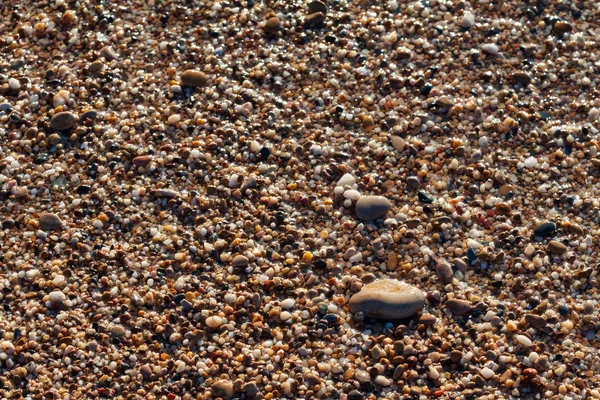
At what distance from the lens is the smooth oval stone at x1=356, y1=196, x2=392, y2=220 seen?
4.18 meters

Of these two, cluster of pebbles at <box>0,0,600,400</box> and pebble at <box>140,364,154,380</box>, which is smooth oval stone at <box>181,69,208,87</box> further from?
pebble at <box>140,364,154,380</box>

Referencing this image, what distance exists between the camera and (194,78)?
15.3ft

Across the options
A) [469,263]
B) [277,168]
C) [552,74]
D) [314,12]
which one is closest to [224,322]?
[277,168]

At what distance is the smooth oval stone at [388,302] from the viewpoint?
3830 mm

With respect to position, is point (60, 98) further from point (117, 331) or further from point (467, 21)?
point (467, 21)

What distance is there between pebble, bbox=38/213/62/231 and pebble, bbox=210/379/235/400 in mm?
1258

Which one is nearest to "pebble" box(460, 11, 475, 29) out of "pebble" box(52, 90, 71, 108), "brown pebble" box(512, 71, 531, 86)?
"brown pebble" box(512, 71, 531, 86)

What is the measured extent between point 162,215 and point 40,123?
3.27ft

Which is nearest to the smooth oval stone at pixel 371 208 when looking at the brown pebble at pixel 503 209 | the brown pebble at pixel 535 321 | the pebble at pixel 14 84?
the brown pebble at pixel 503 209

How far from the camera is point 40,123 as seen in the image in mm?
4488

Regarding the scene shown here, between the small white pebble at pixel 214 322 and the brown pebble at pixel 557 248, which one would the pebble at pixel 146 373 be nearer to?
the small white pebble at pixel 214 322

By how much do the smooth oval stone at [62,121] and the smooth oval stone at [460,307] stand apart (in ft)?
7.87

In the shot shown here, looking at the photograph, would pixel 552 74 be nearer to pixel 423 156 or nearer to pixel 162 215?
pixel 423 156

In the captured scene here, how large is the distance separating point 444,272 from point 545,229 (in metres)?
0.64
